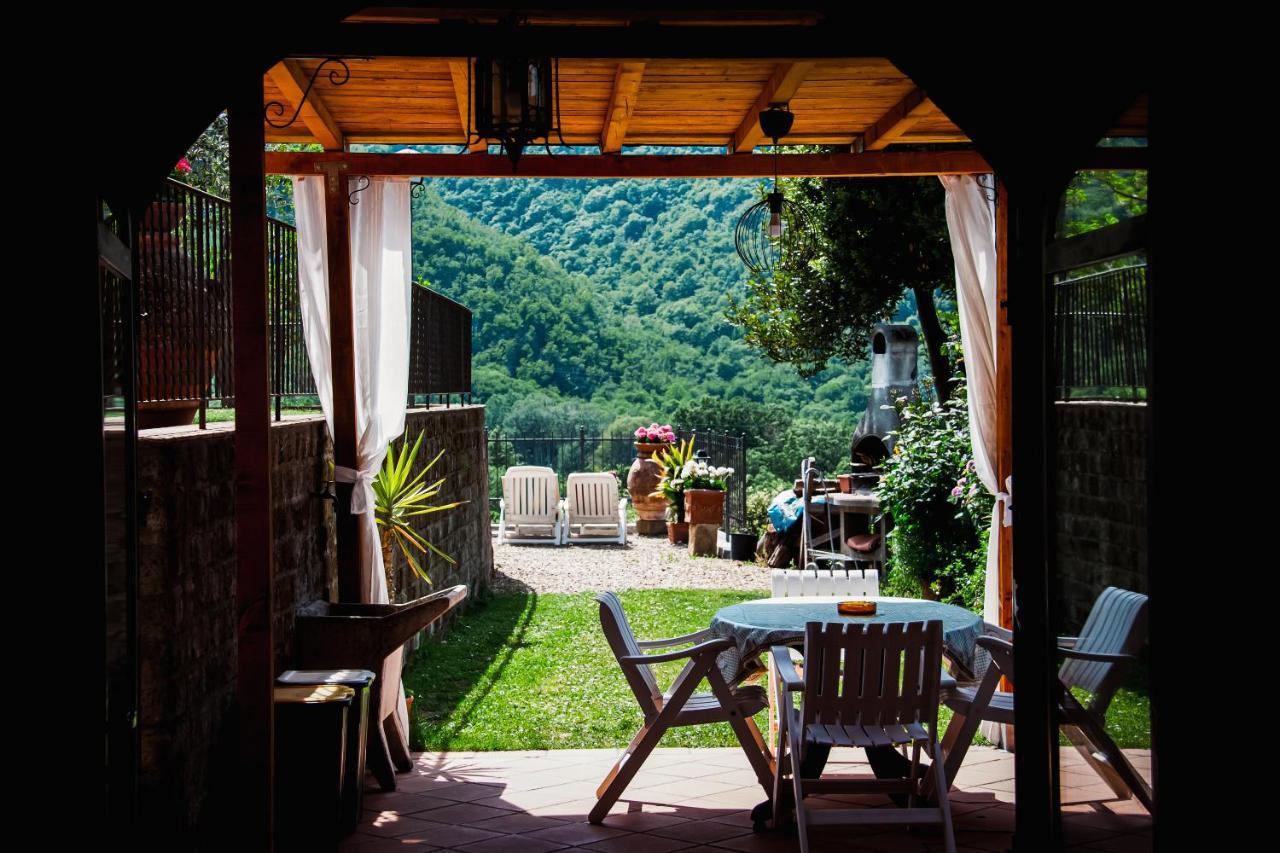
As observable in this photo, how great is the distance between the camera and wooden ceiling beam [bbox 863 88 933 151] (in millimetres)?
5270

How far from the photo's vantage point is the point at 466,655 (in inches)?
317

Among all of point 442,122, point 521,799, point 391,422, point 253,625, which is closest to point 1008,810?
point 521,799

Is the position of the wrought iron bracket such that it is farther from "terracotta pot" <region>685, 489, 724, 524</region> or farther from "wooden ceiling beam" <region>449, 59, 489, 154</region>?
"terracotta pot" <region>685, 489, 724, 524</region>

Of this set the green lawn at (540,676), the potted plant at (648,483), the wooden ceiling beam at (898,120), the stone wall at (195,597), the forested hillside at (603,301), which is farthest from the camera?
the forested hillside at (603,301)

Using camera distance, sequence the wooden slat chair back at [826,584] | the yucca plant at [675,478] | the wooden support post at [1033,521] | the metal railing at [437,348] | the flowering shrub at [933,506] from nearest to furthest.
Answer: the wooden support post at [1033,521] < the wooden slat chair back at [826,584] < the flowering shrub at [933,506] < the metal railing at [437,348] < the yucca plant at [675,478]

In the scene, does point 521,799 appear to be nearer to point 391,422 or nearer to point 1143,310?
point 391,422

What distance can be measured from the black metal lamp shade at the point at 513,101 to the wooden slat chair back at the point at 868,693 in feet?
6.51

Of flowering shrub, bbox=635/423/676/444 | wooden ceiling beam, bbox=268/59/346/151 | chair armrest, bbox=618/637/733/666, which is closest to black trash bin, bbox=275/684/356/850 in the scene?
chair armrest, bbox=618/637/733/666

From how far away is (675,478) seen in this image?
13812 mm

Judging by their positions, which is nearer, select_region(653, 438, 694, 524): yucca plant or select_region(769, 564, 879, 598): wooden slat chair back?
select_region(769, 564, 879, 598): wooden slat chair back

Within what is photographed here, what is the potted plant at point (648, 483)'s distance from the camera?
14.6m

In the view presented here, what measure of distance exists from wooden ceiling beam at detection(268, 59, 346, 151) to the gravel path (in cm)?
589

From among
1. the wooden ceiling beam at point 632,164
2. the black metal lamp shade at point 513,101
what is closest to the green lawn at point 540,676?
the wooden ceiling beam at point 632,164

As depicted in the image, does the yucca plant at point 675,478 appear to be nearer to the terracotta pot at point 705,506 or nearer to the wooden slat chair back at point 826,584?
the terracotta pot at point 705,506
